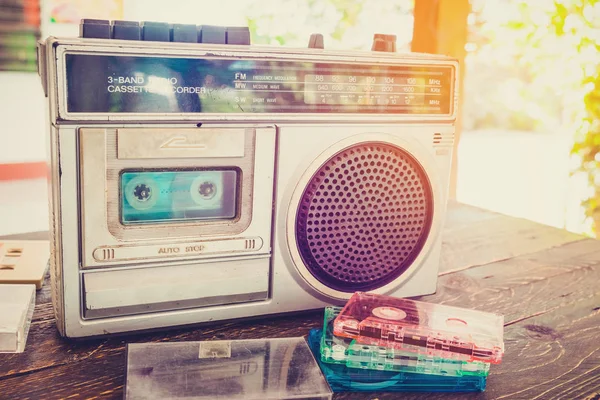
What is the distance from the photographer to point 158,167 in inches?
22.0

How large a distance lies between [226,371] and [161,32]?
0.30m

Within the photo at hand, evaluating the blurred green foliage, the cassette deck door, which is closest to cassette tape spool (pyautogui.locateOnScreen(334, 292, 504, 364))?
the cassette deck door

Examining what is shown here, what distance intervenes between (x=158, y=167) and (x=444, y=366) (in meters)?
0.32

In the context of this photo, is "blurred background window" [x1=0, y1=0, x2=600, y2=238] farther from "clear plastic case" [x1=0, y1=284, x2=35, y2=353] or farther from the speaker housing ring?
"clear plastic case" [x1=0, y1=284, x2=35, y2=353]

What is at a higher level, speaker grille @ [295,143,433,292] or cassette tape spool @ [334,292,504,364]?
speaker grille @ [295,143,433,292]

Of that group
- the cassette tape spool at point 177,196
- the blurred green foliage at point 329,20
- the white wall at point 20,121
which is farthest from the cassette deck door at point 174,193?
the white wall at point 20,121

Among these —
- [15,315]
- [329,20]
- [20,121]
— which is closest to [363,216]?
[15,315]

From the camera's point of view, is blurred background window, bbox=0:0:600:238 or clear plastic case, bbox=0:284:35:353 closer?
clear plastic case, bbox=0:284:35:353

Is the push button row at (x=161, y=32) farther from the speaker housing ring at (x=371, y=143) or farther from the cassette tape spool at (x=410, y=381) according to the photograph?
the cassette tape spool at (x=410, y=381)

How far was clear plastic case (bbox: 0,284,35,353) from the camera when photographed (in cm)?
54

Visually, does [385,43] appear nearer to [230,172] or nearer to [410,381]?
[230,172]

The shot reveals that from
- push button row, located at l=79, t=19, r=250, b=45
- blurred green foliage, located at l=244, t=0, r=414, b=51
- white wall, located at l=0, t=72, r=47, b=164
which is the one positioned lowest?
white wall, located at l=0, t=72, r=47, b=164

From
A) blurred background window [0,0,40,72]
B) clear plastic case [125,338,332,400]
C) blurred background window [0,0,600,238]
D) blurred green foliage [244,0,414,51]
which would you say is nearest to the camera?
clear plastic case [125,338,332,400]

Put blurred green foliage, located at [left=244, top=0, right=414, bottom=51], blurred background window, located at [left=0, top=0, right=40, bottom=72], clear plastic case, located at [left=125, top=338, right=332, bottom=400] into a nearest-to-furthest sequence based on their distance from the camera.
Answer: clear plastic case, located at [left=125, top=338, right=332, bottom=400] < blurred green foliage, located at [left=244, top=0, right=414, bottom=51] < blurred background window, located at [left=0, top=0, right=40, bottom=72]
